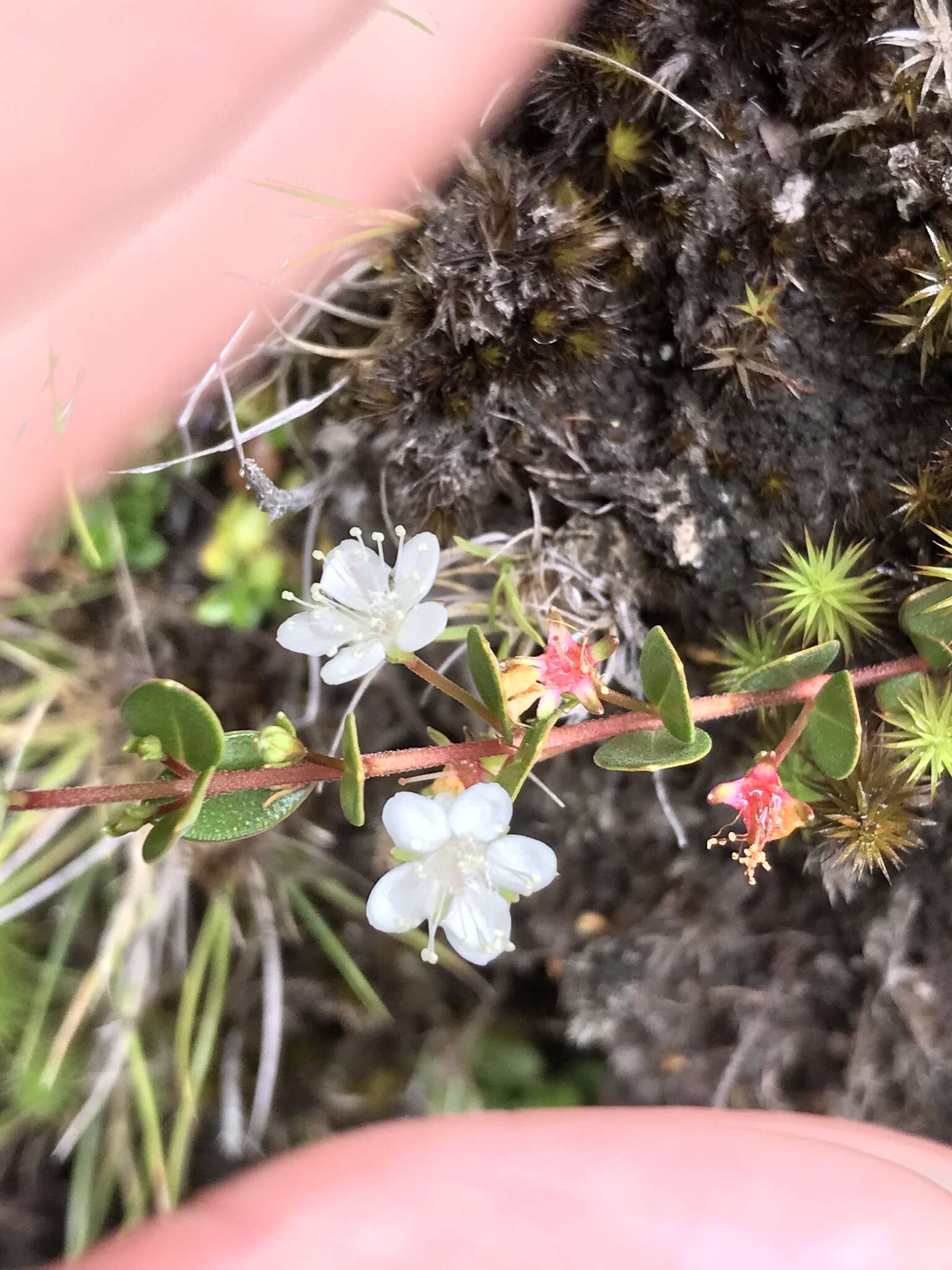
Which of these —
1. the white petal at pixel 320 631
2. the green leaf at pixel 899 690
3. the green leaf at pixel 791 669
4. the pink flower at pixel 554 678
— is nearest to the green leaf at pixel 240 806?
the white petal at pixel 320 631

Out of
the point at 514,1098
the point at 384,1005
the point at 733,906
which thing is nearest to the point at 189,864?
the point at 384,1005

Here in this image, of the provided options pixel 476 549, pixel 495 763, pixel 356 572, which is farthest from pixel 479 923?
pixel 476 549

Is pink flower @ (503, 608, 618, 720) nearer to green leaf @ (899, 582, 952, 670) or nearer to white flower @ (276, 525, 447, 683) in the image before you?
white flower @ (276, 525, 447, 683)

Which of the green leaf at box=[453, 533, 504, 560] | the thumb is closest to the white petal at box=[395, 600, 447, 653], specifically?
the green leaf at box=[453, 533, 504, 560]

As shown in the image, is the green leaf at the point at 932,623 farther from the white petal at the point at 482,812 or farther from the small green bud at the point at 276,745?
the small green bud at the point at 276,745

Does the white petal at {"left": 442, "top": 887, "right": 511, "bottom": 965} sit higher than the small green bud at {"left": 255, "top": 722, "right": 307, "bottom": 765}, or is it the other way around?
the small green bud at {"left": 255, "top": 722, "right": 307, "bottom": 765}

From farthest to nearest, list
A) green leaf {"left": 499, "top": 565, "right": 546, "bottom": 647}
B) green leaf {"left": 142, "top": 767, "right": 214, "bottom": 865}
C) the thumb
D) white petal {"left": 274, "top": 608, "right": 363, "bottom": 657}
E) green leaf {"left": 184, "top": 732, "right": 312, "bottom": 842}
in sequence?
green leaf {"left": 499, "top": 565, "right": 546, "bottom": 647} → the thumb → white petal {"left": 274, "top": 608, "right": 363, "bottom": 657} → green leaf {"left": 184, "top": 732, "right": 312, "bottom": 842} → green leaf {"left": 142, "top": 767, "right": 214, "bottom": 865}
